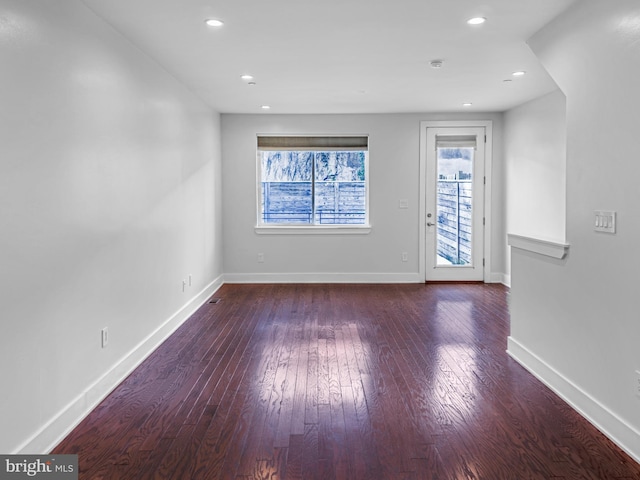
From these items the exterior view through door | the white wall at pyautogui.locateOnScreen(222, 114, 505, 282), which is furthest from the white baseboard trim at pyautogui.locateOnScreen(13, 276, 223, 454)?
the exterior view through door

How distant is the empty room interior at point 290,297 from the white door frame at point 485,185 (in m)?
0.82

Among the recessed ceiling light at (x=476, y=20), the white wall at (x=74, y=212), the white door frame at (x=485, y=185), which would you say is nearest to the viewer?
the white wall at (x=74, y=212)

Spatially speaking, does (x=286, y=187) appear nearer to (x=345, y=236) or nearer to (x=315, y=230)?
(x=315, y=230)

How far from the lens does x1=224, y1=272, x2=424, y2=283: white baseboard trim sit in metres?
6.90

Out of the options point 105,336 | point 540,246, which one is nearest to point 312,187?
point 540,246

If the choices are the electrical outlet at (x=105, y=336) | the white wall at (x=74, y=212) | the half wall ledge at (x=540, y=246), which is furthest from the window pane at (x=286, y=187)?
the electrical outlet at (x=105, y=336)

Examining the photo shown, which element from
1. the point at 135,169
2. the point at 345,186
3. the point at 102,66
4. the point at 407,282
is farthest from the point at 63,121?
the point at 407,282

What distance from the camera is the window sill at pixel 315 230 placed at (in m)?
6.86

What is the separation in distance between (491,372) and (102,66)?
337cm

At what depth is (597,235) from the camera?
102 inches

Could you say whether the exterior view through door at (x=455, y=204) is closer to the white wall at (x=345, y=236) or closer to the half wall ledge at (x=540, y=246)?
the white wall at (x=345, y=236)

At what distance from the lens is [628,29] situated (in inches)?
90.4

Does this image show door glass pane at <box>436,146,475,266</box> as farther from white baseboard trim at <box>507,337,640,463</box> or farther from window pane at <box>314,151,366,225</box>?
white baseboard trim at <box>507,337,640,463</box>

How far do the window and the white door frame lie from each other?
2.68ft
